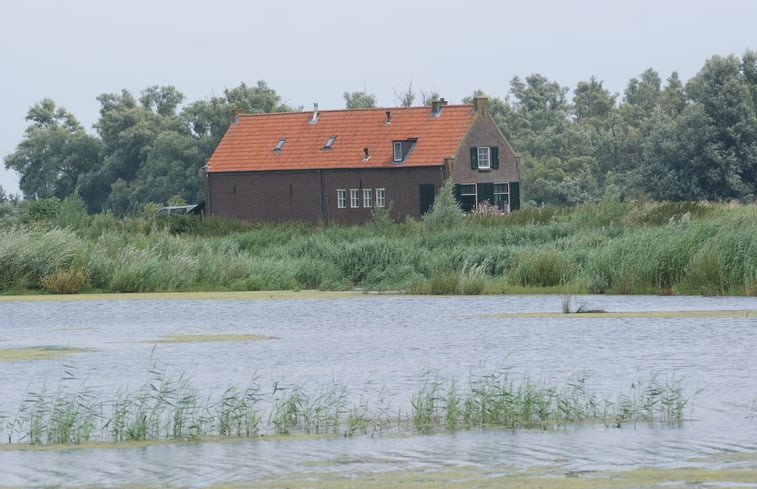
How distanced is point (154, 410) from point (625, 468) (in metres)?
5.31

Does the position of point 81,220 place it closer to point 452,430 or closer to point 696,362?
point 696,362

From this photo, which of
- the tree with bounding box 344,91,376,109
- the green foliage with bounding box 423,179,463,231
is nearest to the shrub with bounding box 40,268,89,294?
the green foliage with bounding box 423,179,463,231

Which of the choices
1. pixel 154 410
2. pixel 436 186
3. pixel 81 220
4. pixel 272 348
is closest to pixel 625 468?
pixel 154 410

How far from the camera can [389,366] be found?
20.2 meters

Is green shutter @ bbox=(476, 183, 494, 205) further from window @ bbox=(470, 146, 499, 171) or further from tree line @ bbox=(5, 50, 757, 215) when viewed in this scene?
tree line @ bbox=(5, 50, 757, 215)

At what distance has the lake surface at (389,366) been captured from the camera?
13.0m

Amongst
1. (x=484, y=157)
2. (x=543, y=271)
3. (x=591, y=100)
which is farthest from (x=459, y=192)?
(x=591, y=100)

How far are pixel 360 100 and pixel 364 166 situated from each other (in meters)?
38.3

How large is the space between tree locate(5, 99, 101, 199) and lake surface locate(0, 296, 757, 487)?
235 ft

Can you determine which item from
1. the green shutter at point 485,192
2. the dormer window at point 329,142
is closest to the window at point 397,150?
the dormer window at point 329,142

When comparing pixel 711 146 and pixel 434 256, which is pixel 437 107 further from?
pixel 434 256

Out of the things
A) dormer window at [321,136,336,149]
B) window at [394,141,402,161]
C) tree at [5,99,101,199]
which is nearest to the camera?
window at [394,141,402,161]

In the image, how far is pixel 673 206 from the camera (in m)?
40.8

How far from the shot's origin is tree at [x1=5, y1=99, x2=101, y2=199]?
103750 mm
